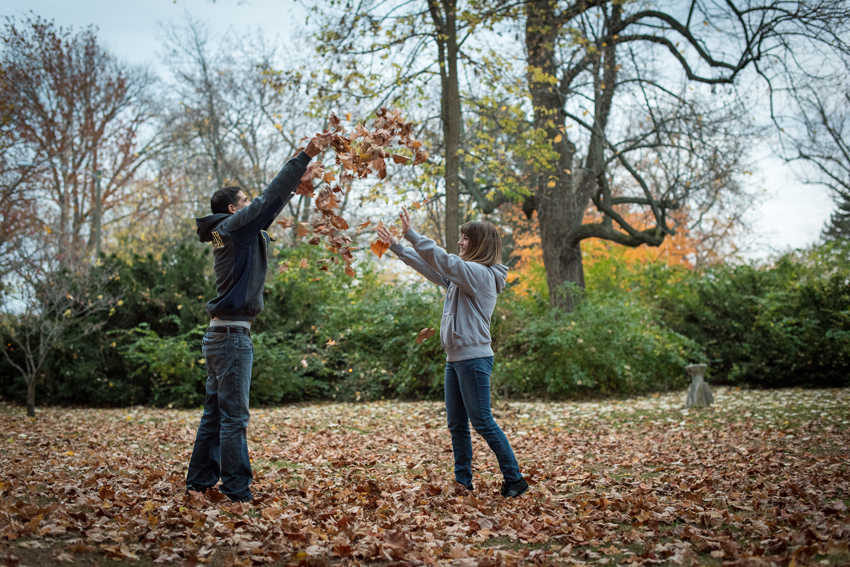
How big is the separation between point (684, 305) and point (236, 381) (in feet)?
36.6

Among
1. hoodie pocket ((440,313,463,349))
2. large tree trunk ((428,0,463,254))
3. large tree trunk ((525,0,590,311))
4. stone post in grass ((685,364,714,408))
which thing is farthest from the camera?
large tree trunk ((525,0,590,311))

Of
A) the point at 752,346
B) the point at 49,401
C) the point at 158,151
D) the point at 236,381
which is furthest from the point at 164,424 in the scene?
the point at 158,151

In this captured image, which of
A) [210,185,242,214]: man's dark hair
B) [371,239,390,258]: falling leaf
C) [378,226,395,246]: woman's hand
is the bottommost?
[371,239,390,258]: falling leaf

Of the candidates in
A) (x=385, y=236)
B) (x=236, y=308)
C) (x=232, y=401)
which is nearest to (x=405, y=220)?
(x=385, y=236)

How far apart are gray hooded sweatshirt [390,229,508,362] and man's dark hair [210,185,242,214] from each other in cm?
104

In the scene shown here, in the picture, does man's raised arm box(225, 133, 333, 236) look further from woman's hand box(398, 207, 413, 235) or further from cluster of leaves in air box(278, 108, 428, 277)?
woman's hand box(398, 207, 413, 235)

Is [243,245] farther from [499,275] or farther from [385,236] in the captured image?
[499,275]

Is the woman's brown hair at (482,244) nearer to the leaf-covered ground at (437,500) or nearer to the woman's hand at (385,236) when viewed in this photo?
the woman's hand at (385,236)

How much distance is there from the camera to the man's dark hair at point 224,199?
362 cm

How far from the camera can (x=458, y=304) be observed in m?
3.68

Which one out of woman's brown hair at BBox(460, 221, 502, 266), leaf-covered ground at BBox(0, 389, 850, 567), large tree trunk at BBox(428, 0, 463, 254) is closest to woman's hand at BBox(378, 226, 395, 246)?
woman's brown hair at BBox(460, 221, 502, 266)

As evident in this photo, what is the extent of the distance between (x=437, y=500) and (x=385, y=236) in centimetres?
165

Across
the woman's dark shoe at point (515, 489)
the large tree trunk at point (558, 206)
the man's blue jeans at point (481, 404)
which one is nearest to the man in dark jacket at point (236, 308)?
the man's blue jeans at point (481, 404)

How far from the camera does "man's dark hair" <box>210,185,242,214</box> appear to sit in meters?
3.62
